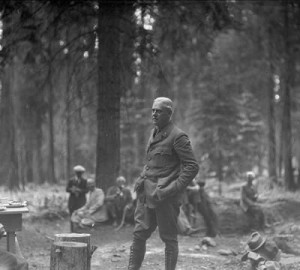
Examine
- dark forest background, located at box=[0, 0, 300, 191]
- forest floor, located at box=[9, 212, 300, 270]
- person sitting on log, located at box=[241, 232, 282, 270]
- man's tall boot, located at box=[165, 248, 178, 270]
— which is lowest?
forest floor, located at box=[9, 212, 300, 270]

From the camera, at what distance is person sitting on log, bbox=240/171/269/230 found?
1288cm

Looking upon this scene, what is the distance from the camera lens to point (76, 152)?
30.4 m

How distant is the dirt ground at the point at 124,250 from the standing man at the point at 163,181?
1.73m

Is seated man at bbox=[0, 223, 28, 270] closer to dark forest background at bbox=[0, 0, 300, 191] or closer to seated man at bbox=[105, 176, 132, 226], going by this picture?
dark forest background at bbox=[0, 0, 300, 191]

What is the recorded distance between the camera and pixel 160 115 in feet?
20.4

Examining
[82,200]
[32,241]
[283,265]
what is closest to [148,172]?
[283,265]

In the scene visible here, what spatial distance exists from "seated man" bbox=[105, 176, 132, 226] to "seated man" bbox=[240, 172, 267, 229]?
2990 mm

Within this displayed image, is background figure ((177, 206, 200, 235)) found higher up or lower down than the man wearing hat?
lower down

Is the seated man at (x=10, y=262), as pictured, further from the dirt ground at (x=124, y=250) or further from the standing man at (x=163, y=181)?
the dirt ground at (x=124, y=250)

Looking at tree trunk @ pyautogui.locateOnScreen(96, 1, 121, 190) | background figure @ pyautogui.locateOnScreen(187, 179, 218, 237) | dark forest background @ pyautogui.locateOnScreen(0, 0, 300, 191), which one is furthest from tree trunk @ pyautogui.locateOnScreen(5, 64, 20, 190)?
background figure @ pyautogui.locateOnScreen(187, 179, 218, 237)

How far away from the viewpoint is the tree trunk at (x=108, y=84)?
11906 mm

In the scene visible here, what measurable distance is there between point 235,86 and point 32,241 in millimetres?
17369

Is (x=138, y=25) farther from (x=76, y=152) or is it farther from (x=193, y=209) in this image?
(x=76, y=152)

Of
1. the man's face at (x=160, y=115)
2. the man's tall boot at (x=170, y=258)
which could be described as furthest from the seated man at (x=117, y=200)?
the man's face at (x=160, y=115)
